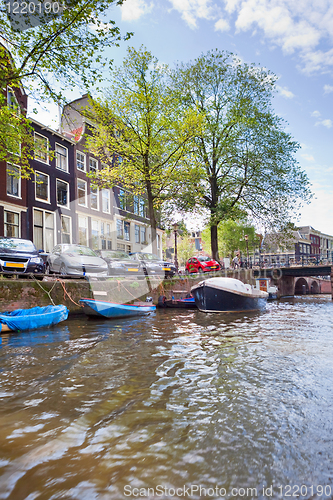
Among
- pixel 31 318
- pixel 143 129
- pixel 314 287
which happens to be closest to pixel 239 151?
pixel 143 129

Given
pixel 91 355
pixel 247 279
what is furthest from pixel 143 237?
pixel 91 355

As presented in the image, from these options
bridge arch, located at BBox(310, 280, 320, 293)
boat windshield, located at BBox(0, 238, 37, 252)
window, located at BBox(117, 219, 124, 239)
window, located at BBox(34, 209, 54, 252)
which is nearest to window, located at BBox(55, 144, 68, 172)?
window, located at BBox(34, 209, 54, 252)

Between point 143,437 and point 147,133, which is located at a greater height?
point 147,133

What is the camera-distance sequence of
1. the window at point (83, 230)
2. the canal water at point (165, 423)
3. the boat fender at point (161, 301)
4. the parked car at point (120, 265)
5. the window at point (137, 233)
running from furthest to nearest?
1. the window at point (137, 233)
2. the window at point (83, 230)
3. the boat fender at point (161, 301)
4. the parked car at point (120, 265)
5. the canal water at point (165, 423)

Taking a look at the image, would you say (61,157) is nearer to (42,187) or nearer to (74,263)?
(42,187)

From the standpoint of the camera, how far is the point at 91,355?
254 inches

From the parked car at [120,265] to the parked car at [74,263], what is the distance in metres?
1.36

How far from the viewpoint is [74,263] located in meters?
13.5

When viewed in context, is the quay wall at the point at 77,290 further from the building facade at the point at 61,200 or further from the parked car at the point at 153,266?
the building facade at the point at 61,200

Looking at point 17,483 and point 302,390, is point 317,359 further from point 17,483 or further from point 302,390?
point 17,483

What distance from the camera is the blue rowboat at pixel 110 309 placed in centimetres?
1138

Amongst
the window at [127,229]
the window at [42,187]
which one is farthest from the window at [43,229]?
the window at [127,229]

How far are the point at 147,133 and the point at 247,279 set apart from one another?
47.1 feet

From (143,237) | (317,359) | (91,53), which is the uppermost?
(91,53)
